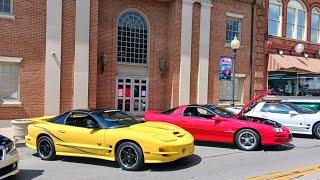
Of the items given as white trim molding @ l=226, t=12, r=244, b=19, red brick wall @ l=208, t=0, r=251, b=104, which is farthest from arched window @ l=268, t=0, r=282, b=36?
white trim molding @ l=226, t=12, r=244, b=19

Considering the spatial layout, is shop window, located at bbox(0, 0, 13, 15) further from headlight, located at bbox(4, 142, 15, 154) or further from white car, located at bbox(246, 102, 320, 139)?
headlight, located at bbox(4, 142, 15, 154)

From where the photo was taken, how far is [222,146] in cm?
1233

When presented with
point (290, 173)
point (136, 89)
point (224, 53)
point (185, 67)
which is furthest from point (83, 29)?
point (290, 173)

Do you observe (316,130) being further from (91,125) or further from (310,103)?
(91,125)

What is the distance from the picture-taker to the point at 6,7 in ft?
57.6

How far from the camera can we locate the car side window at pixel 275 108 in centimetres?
1514

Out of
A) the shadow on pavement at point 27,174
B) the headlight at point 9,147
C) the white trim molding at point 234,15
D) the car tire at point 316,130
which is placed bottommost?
the shadow on pavement at point 27,174

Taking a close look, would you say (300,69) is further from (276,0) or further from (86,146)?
(86,146)

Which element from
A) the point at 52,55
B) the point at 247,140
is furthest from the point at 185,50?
the point at 247,140

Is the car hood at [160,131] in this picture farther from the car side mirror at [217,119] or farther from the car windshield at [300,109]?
the car windshield at [300,109]

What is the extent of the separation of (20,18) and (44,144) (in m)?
9.45

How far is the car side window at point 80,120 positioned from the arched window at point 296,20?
21538 mm

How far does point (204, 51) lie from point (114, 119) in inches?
558

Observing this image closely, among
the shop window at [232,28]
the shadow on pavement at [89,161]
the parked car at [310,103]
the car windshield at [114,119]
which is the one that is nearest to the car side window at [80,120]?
the car windshield at [114,119]
